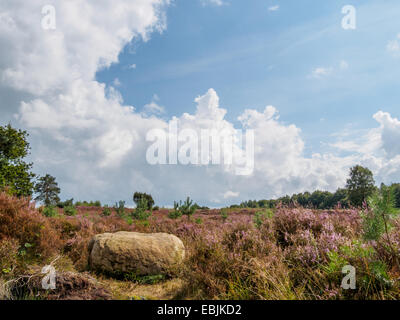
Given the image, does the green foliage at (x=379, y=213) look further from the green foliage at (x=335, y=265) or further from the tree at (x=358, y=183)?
the tree at (x=358, y=183)

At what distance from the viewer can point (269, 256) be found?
496 cm

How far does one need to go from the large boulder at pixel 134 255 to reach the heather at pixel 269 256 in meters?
0.31

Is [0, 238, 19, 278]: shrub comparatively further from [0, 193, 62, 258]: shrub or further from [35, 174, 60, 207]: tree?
[35, 174, 60, 207]: tree

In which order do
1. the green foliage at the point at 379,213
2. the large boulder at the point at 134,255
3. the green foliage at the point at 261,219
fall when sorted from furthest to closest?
1. the green foliage at the point at 261,219
2. the large boulder at the point at 134,255
3. the green foliage at the point at 379,213

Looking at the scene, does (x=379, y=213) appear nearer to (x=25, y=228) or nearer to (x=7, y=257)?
(x=7, y=257)

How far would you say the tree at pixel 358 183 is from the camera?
124ft

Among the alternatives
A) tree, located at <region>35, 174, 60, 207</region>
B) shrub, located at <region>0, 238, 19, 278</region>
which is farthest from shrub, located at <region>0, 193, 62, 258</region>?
tree, located at <region>35, 174, 60, 207</region>

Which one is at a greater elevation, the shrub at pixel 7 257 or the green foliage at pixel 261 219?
the green foliage at pixel 261 219

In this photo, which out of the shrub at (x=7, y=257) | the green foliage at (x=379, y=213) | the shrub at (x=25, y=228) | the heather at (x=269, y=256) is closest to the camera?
the green foliage at (x=379, y=213)

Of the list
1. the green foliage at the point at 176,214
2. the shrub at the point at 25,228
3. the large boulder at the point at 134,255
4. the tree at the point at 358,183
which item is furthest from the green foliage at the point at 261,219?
the tree at the point at 358,183

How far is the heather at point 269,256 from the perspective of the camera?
367 cm

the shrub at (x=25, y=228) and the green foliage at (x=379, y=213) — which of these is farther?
the shrub at (x=25, y=228)
